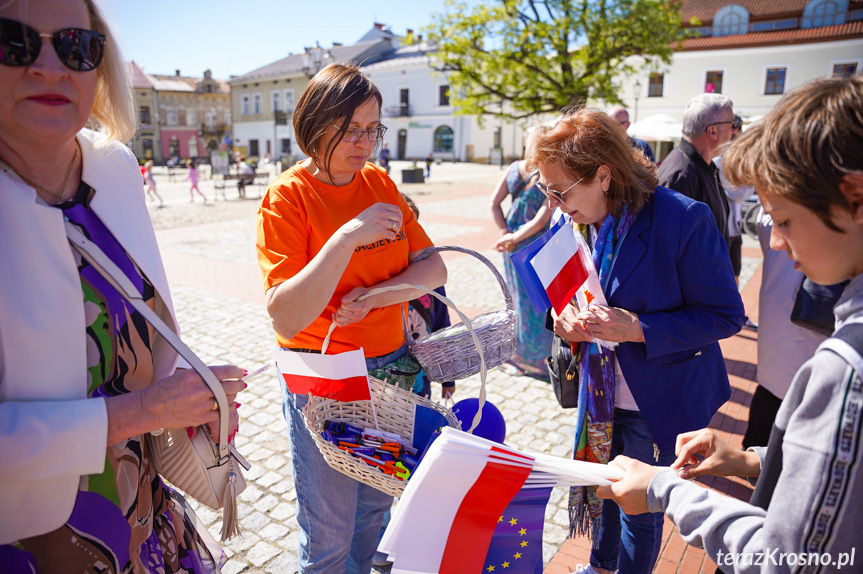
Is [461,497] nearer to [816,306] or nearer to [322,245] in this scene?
[322,245]

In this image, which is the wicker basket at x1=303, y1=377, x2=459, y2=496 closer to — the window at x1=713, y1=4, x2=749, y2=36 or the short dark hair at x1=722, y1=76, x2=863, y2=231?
the short dark hair at x1=722, y1=76, x2=863, y2=231

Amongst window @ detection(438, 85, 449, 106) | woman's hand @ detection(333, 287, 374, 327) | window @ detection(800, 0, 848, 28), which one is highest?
window @ detection(800, 0, 848, 28)

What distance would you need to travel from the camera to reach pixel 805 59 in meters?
29.9

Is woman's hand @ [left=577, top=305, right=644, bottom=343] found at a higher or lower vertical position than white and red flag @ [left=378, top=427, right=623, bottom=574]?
higher

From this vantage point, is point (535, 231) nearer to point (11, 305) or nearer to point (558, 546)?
point (558, 546)

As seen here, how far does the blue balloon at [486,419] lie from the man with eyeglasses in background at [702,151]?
8.10 ft

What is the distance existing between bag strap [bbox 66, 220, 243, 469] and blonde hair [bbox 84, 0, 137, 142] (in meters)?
0.39

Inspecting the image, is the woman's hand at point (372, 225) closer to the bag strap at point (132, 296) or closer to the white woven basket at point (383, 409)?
the white woven basket at point (383, 409)

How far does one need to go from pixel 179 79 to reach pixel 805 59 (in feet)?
203

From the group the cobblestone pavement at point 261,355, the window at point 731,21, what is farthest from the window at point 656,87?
the cobblestone pavement at point 261,355

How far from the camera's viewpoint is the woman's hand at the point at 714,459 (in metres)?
1.41

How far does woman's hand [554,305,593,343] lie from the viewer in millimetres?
2059

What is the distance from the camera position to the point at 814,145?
3.11ft

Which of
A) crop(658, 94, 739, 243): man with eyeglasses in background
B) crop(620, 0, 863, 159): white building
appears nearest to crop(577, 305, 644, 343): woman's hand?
crop(658, 94, 739, 243): man with eyeglasses in background
